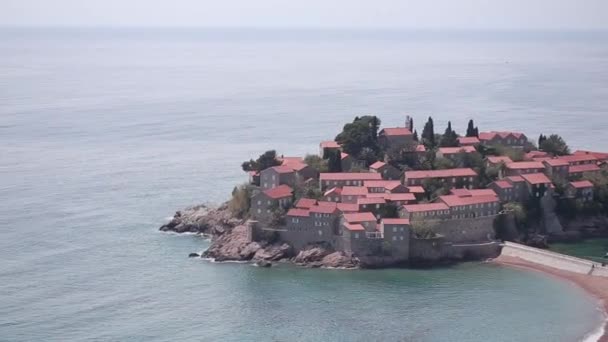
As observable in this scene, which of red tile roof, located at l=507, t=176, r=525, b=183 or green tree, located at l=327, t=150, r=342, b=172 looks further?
green tree, located at l=327, t=150, r=342, b=172

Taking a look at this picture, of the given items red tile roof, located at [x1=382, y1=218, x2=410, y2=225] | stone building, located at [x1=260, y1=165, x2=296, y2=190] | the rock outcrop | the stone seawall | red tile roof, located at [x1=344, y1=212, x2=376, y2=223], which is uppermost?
stone building, located at [x1=260, y1=165, x2=296, y2=190]

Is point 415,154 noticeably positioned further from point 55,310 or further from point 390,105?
point 390,105

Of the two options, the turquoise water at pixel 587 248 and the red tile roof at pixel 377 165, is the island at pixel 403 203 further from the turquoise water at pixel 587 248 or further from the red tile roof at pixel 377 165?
the turquoise water at pixel 587 248

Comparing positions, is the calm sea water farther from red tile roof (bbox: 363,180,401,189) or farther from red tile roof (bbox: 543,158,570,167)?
red tile roof (bbox: 543,158,570,167)

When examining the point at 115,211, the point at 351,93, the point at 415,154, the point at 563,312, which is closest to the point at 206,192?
the point at 115,211

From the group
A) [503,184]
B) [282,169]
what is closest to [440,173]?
[503,184]

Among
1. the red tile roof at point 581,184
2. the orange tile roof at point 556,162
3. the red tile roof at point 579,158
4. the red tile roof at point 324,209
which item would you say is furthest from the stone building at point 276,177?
the red tile roof at point 579,158

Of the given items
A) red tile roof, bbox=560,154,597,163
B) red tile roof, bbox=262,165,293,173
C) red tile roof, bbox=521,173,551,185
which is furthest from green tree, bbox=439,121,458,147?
red tile roof, bbox=262,165,293,173
